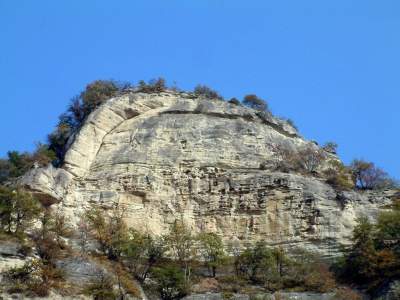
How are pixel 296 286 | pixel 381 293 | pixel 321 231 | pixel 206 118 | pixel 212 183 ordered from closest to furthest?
pixel 381 293, pixel 296 286, pixel 321 231, pixel 212 183, pixel 206 118

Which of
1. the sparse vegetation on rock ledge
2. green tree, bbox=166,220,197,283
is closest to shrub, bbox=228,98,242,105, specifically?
the sparse vegetation on rock ledge

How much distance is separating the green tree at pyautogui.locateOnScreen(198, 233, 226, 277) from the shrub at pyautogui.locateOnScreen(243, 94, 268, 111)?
50.7ft

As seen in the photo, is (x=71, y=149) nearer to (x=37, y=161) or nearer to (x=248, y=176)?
(x=37, y=161)

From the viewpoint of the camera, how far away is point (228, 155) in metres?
45.9

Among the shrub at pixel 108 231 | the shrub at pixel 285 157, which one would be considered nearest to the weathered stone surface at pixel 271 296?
the shrub at pixel 108 231

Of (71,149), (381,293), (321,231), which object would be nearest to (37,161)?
(71,149)

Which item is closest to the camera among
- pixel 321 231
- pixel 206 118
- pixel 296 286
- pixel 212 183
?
pixel 296 286

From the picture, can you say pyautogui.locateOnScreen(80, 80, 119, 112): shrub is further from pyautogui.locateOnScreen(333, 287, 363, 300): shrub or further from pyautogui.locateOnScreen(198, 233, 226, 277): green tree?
pyautogui.locateOnScreen(333, 287, 363, 300): shrub

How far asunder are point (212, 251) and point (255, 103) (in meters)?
17.6

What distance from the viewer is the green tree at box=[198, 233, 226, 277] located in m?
39.0

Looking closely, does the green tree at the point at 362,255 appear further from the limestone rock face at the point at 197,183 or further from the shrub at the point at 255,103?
the shrub at the point at 255,103

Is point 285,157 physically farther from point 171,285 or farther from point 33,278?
point 33,278

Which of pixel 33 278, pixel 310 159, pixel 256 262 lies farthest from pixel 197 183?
pixel 33 278

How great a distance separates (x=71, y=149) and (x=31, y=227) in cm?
780
